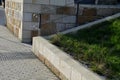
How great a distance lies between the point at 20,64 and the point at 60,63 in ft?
4.40

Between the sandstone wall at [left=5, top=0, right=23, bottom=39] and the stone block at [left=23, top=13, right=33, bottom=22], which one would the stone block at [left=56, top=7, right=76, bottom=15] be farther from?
the sandstone wall at [left=5, top=0, right=23, bottom=39]

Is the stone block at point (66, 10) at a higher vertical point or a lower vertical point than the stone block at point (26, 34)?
higher

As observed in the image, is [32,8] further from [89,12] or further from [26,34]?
[89,12]

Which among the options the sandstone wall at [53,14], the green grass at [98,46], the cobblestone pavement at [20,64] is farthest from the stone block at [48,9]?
the green grass at [98,46]

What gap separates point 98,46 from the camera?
6.67 metres

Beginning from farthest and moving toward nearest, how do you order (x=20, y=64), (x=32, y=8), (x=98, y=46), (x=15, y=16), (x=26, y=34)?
(x=15, y=16), (x=26, y=34), (x=32, y=8), (x=20, y=64), (x=98, y=46)

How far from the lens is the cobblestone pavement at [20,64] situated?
6230mm

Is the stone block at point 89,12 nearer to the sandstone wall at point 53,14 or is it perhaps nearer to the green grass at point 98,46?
the sandstone wall at point 53,14

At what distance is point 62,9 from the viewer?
30.3ft

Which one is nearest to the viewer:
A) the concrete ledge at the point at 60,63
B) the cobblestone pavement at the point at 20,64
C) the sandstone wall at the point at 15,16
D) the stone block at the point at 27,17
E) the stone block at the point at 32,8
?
the concrete ledge at the point at 60,63

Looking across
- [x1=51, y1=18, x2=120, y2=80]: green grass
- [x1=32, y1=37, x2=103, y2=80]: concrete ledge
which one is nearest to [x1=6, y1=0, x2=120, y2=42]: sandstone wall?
[x1=51, y1=18, x2=120, y2=80]: green grass

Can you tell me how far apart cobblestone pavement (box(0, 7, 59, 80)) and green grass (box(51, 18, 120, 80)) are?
24.8 inches

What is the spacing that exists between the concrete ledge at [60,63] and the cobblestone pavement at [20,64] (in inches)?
5.4

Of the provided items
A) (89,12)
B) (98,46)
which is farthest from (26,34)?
(98,46)
